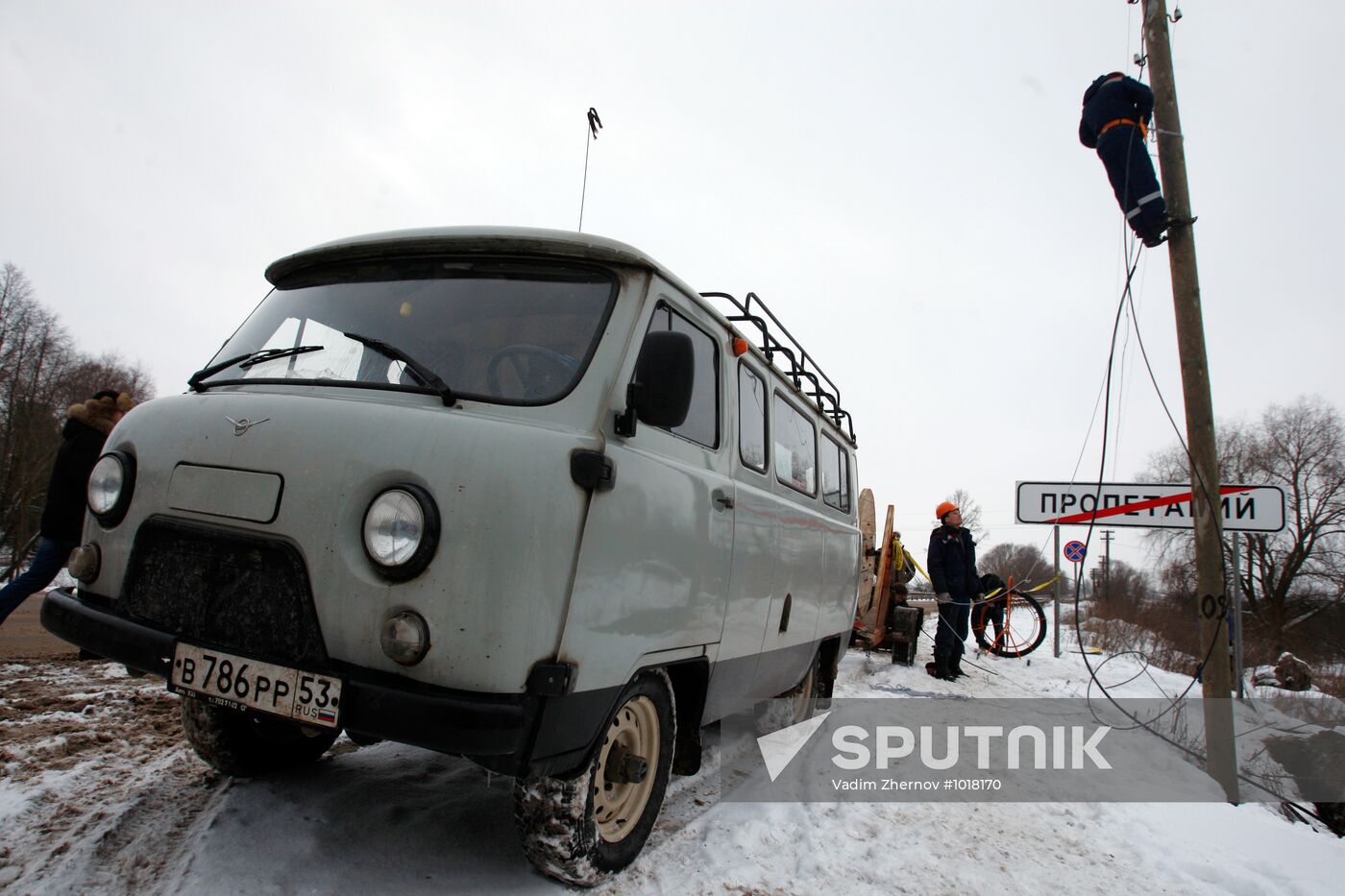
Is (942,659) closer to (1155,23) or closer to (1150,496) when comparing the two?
(1150,496)

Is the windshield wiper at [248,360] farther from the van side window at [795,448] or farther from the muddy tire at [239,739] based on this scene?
the van side window at [795,448]

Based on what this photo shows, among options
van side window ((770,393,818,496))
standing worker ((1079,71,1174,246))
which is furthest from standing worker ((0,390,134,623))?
standing worker ((1079,71,1174,246))

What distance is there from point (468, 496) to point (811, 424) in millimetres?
3734

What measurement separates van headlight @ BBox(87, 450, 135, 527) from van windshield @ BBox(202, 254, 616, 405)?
43cm

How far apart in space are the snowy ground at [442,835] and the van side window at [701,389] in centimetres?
176

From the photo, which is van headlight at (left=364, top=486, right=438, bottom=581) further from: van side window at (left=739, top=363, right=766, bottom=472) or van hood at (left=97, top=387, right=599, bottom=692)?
van side window at (left=739, top=363, right=766, bottom=472)

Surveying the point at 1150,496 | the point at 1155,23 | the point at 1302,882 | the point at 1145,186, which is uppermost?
the point at 1155,23

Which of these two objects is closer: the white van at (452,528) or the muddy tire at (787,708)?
the white van at (452,528)

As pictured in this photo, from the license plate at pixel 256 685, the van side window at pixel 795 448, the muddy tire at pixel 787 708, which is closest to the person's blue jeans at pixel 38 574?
the license plate at pixel 256 685

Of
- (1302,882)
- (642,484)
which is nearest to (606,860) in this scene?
(642,484)

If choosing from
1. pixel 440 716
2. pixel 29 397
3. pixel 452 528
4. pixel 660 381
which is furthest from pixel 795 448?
pixel 29 397

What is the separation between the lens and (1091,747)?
19.2 ft

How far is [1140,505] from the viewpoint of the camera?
784cm

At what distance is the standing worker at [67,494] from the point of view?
15.9 feet
